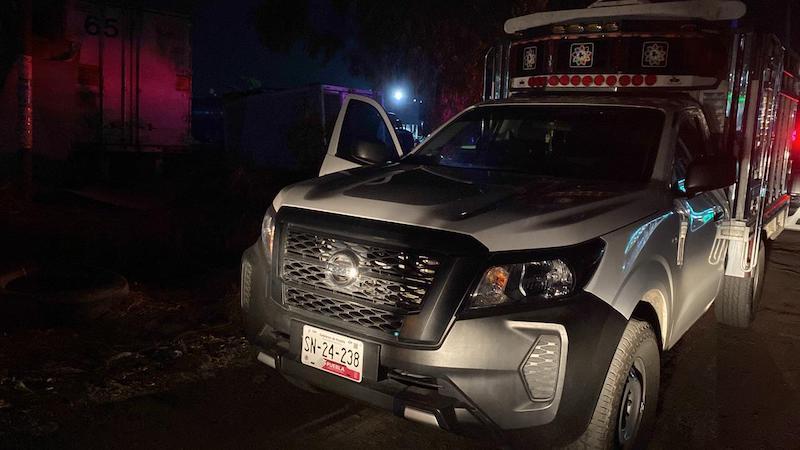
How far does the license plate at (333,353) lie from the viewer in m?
3.03

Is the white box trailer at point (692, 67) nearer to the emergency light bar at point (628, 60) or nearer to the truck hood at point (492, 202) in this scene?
the emergency light bar at point (628, 60)

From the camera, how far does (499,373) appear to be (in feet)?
9.19

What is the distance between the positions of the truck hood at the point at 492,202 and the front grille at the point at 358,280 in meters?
0.16

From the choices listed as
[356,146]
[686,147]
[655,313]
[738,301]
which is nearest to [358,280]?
[655,313]

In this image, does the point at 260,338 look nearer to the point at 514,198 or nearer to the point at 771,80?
the point at 514,198

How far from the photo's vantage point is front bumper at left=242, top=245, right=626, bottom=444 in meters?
Result: 2.80

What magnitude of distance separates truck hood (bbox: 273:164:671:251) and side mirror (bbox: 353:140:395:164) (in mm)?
541

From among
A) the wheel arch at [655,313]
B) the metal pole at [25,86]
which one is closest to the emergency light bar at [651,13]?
the wheel arch at [655,313]

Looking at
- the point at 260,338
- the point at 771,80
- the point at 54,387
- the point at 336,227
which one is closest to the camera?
the point at 336,227

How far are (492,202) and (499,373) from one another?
2.69ft

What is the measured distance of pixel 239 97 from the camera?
21000mm

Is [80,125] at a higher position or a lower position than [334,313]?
higher

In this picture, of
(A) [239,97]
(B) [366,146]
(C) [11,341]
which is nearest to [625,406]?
(B) [366,146]

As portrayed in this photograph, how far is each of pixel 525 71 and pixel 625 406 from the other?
345 cm
